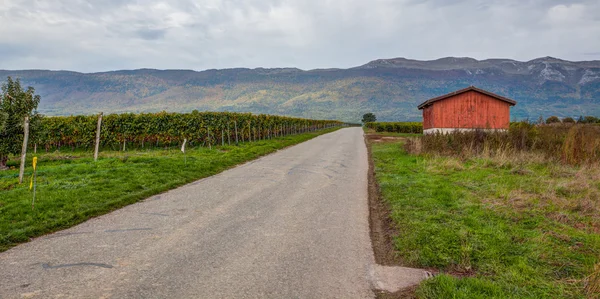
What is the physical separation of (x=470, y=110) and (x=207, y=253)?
98.3 feet

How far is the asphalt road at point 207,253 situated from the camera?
409cm

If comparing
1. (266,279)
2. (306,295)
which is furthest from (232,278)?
(306,295)

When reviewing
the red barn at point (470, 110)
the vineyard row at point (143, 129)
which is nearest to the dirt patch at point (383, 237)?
the vineyard row at point (143, 129)

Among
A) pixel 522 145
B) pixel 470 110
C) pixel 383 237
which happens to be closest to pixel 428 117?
pixel 470 110

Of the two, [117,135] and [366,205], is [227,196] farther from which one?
[117,135]

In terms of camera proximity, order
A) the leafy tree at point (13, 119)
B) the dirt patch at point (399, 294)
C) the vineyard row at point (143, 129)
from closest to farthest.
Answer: the dirt patch at point (399, 294) < the leafy tree at point (13, 119) < the vineyard row at point (143, 129)

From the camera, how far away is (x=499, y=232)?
19.8 ft

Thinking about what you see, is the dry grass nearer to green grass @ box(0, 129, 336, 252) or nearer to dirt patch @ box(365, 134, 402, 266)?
dirt patch @ box(365, 134, 402, 266)

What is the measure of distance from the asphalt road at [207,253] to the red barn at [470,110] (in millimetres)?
24409

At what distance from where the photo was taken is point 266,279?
4336 millimetres

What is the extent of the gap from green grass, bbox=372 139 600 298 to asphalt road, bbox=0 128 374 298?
2.81 ft

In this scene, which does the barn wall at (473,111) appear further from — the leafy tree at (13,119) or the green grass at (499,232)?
the leafy tree at (13,119)

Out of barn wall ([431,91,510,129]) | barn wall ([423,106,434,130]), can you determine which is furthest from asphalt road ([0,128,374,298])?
barn wall ([423,106,434,130])

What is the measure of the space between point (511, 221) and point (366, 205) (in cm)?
295
